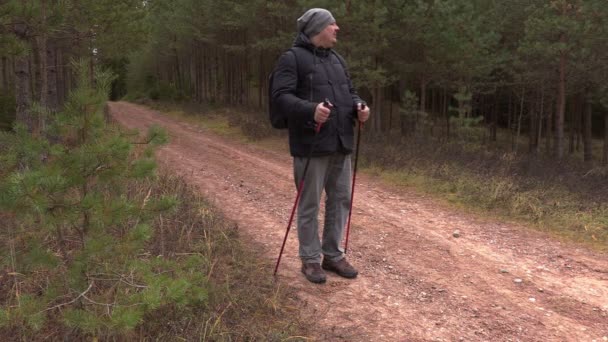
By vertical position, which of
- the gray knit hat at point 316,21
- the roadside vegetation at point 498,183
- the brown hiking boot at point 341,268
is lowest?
the brown hiking boot at point 341,268

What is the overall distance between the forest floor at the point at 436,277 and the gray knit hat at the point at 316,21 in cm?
211

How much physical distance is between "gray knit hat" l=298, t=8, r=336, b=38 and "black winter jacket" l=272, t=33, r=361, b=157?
8cm

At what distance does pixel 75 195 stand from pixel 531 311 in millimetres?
3377

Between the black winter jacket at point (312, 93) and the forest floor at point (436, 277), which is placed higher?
the black winter jacket at point (312, 93)

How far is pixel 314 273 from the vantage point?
13.2ft

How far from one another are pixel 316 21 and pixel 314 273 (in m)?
2.11

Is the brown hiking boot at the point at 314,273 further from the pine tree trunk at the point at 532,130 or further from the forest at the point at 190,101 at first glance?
the pine tree trunk at the point at 532,130

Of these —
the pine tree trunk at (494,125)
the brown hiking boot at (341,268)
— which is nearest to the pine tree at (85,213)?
the brown hiking boot at (341,268)

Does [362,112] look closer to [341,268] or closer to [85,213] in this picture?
[341,268]

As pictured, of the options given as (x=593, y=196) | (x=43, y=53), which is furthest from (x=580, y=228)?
(x=43, y=53)

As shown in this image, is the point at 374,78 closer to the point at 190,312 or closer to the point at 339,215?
the point at 339,215

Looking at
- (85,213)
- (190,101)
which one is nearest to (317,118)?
(85,213)

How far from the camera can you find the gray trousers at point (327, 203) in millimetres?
3889

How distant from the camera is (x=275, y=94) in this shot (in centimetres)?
370
